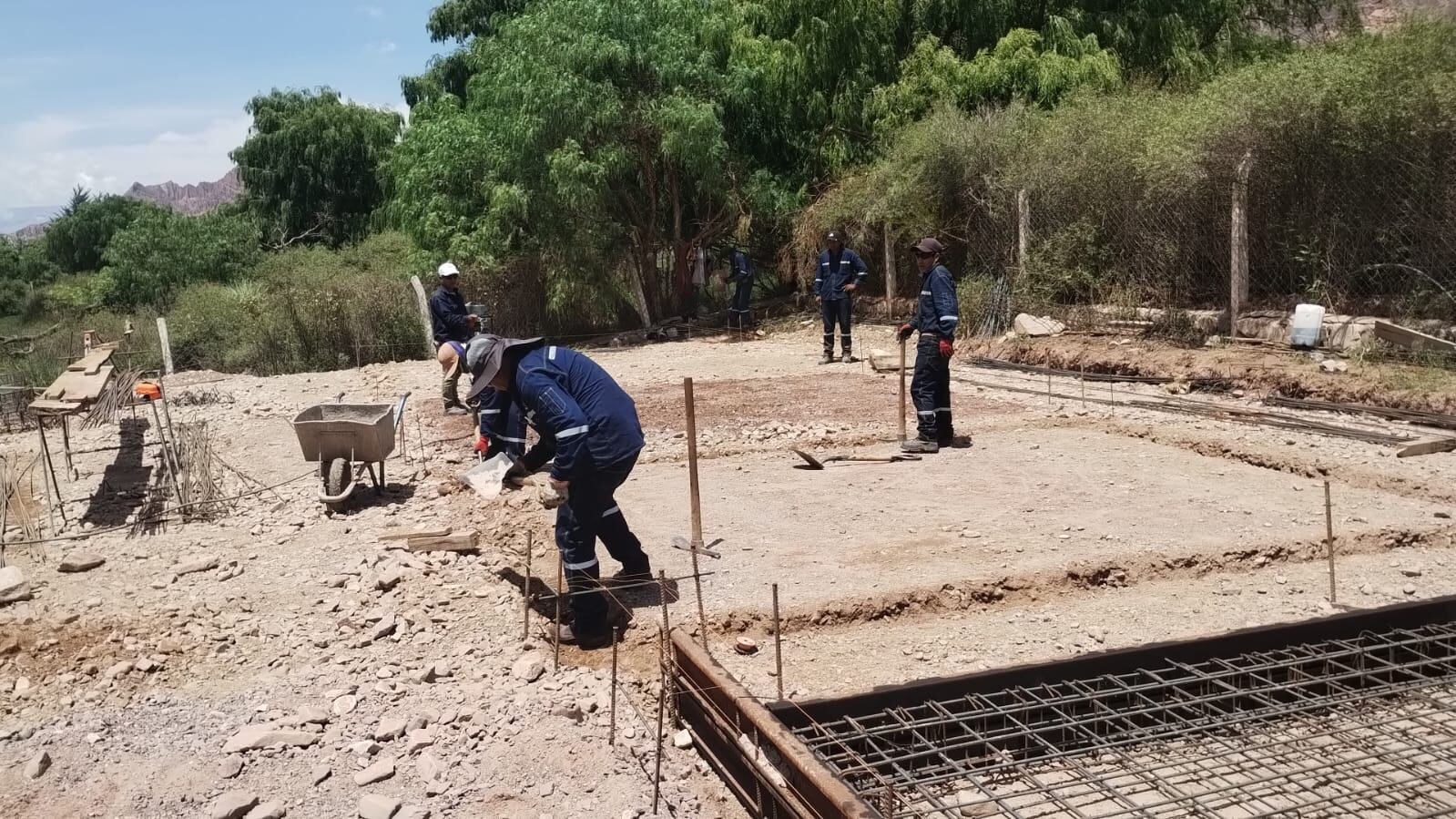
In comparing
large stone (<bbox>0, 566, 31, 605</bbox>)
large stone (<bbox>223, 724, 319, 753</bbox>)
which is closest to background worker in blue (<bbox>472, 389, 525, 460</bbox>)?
large stone (<bbox>223, 724, 319, 753</bbox>)

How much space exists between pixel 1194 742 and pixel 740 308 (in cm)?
1508

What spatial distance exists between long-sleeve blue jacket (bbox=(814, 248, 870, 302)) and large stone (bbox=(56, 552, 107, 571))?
8.78m

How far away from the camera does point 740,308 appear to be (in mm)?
18766

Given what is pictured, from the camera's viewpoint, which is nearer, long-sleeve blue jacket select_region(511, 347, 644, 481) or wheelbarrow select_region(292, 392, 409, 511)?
long-sleeve blue jacket select_region(511, 347, 644, 481)

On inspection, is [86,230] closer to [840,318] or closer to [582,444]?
[840,318]

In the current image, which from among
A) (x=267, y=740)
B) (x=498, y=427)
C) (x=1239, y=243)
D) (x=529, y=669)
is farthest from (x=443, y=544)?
(x=1239, y=243)

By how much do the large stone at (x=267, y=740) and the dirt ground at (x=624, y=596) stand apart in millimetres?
11

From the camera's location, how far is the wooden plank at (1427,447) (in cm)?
754

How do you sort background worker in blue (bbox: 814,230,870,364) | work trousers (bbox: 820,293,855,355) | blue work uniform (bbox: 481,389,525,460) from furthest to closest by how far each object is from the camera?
work trousers (bbox: 820,293,855,355), background worker in blue (bbox: 814,230,870,364), blue work uniform (bbox: 481,389,525,460)

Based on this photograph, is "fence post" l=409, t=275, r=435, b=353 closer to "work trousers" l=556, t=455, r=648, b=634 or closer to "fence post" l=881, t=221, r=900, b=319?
"fence post" l=881, t=221, r=900, b=319

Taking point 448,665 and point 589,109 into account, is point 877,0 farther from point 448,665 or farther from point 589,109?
point 448,665

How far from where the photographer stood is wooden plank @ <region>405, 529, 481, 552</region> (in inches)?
249

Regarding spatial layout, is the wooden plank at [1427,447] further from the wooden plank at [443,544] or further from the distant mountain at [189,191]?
the distant mountain at [189,191]

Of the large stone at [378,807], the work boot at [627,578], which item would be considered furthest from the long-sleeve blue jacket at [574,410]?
the large stone at [378,807]
